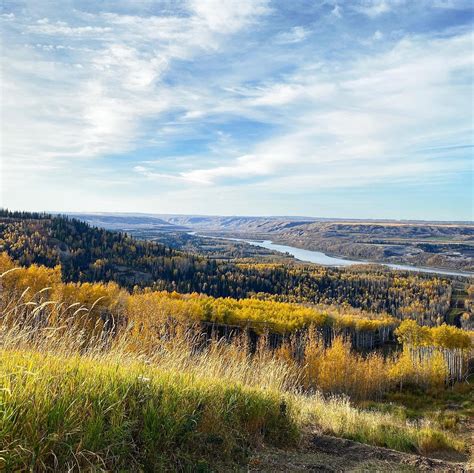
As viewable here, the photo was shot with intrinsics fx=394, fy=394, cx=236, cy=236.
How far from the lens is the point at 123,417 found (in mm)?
4125

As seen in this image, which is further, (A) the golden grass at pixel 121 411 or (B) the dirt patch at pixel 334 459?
(B) the dirt patch at pixel 334 459

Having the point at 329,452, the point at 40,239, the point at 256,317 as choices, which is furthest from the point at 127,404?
the point at 40,239

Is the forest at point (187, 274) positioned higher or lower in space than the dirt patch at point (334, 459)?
lower

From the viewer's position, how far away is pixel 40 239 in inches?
4619

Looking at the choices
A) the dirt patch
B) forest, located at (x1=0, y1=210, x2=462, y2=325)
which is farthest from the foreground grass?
forest, located at (x1=0, y1=210, x2=462, y2=325)

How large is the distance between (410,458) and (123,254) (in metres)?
130

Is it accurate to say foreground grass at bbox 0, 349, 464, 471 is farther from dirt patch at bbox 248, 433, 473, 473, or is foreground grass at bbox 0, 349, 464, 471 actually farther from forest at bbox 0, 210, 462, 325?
forest at bbox 0, 210, 462, 325

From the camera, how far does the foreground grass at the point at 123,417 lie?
3.42 meters

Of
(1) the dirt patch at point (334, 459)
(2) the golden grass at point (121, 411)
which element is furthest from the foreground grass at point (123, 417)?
(1) the dirt patch at point (334, 459)

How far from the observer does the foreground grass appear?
135 inches

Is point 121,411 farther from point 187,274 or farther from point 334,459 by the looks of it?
point 187,274

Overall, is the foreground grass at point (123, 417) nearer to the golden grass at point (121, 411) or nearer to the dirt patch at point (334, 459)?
the golden grass at point (121, 411)

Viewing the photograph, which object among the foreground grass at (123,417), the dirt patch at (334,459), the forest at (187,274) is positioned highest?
the foreground grass at (123,417)

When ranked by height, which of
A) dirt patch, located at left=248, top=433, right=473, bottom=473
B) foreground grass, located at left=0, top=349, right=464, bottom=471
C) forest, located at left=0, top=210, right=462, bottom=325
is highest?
foreground grass, located at left=0, top=349, right=464, bottom=471
